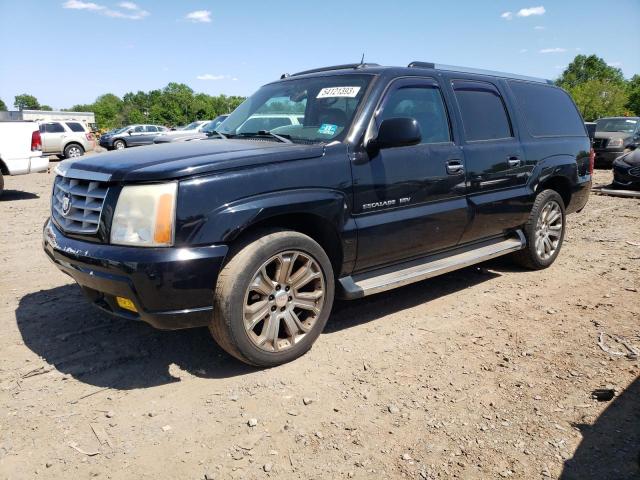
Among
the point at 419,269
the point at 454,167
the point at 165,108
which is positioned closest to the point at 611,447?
the point at 419,269

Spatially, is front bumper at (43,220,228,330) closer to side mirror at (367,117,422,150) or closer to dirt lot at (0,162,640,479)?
dirt lot at (0,162,640,479)

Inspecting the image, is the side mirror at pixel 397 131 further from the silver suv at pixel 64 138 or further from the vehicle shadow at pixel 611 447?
the silver suv at pixel 64 138

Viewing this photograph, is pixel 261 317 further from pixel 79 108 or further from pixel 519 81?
pixel 79 108

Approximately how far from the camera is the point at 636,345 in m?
3.62

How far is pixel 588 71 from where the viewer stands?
10369 cm

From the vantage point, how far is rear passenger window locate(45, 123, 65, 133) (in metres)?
20.9

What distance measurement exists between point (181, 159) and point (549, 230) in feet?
13.7

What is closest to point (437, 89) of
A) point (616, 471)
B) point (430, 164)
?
point (430, 164)

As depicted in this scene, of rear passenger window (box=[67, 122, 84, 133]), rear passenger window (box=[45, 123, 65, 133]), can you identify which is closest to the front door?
rear passenger window (box=[45, 123, 65, 133])

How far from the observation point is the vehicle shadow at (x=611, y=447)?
2297 mm

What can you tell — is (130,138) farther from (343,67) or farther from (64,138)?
(343,67)

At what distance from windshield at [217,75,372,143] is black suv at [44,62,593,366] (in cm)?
1

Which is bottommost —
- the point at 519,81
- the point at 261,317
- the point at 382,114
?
the point at 261,317

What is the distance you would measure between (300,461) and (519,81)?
4513 millimetres
